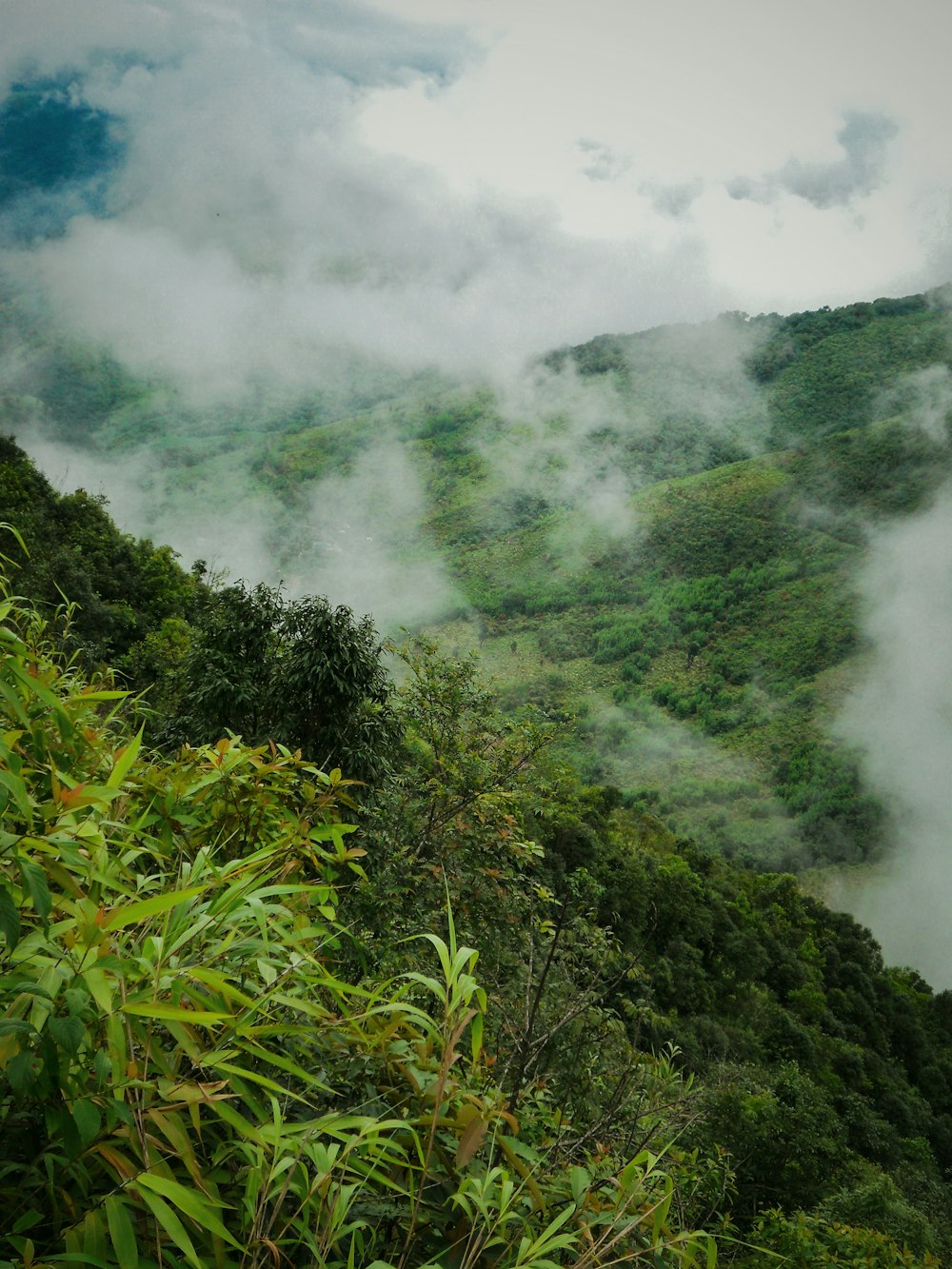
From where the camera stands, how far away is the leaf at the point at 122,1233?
76 centimetres

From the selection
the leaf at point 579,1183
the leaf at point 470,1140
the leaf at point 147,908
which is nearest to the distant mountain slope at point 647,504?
the leaf at point 579,1183

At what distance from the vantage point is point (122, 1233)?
0.77 m

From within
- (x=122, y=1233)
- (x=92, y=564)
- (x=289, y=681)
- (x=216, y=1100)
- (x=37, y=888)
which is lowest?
(x=122, y=1233)

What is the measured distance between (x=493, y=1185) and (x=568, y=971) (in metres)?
Result: 6.29

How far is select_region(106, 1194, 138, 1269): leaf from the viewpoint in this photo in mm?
760

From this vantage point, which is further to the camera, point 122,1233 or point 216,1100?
point 216,1100

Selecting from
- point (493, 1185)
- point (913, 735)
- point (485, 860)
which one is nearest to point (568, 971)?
point (485, 860)

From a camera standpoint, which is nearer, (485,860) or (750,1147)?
(485,860)

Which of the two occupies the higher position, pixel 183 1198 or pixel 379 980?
pixel 379 980

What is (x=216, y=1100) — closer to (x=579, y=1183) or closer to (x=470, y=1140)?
(x=470, y=1140)

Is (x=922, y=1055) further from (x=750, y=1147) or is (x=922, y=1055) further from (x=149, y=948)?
(x=149, y=948)

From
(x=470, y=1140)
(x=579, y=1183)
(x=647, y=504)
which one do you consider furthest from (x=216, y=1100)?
(x=647, y=504)

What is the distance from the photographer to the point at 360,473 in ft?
535

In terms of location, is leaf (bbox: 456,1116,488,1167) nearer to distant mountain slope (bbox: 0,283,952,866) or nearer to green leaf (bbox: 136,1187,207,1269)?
green leaf (bbox: 136,1187,207,1269)
